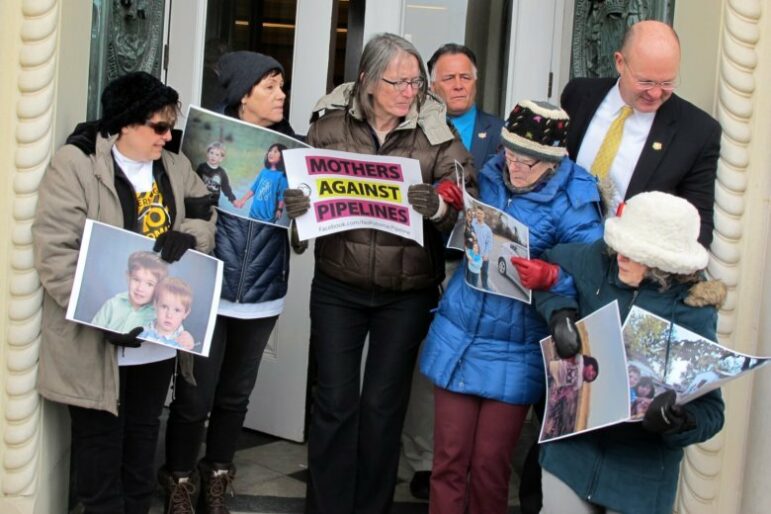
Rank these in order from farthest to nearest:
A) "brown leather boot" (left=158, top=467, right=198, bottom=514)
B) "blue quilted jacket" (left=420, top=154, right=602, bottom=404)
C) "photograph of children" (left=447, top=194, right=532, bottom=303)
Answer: "brown leather boot" (left=158, top=467, right=198, bottom=514) < "blue quilted jacket" (left=420, top=154, right=602, bottom=404) < "photograph of children" (left=447, top=194, right=532, bottom=303)

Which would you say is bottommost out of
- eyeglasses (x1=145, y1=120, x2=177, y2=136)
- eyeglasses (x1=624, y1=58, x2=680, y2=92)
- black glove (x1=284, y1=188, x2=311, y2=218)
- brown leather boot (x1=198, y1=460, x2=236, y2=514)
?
brown leather boot (x1=198, y1=460, x2=236, y2=514)

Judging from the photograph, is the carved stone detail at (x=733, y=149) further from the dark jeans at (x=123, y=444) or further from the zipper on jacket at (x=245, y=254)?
the dark jeans at (x=123, y=444)

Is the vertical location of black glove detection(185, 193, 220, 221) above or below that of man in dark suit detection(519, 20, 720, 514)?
below

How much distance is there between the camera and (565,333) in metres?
3.18

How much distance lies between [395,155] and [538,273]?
86 centimetres

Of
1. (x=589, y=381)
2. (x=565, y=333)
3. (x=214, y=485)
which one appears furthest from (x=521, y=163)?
(x=214, y=485)

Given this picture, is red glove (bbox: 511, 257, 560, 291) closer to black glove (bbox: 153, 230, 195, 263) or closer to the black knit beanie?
black glove (bbox: 153, 230, 195, 263)

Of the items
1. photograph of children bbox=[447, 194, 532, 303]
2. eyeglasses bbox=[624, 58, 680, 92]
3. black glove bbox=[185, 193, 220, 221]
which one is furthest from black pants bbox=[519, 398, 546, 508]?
black glove bbox=[185, 193, 220, 221]

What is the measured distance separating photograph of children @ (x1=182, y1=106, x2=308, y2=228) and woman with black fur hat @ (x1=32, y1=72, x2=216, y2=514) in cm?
15

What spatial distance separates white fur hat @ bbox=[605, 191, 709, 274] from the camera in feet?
9.66

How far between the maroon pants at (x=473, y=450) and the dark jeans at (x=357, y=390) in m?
0.40

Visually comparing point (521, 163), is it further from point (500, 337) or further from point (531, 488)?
point (531, 488)

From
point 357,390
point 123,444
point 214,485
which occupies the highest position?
point 357,390

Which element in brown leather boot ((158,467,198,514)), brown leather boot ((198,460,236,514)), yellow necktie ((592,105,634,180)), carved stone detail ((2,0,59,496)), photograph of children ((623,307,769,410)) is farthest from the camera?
brown leather boot ((198,460,236,514))
